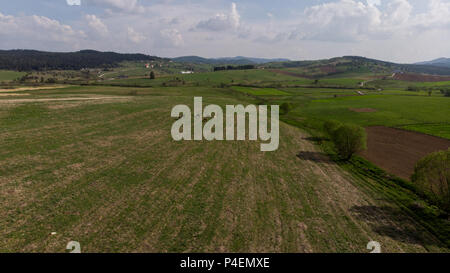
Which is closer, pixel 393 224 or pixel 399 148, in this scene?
pixel 393 224

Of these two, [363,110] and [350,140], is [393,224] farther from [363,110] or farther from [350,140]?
[363,110]

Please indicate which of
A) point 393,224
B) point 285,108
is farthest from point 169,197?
point 285,108

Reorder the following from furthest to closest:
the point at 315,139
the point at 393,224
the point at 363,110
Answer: the point at 363,110
the point at 315,139
the point at 393,224

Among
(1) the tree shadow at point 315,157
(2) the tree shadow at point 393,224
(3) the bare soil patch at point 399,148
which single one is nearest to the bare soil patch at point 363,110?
(3) the bare soil patch at point 399,148

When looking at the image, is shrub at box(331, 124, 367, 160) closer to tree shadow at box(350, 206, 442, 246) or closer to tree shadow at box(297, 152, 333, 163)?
tree shadow at box(297, 152, 333, 163)

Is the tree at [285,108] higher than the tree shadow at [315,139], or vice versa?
the tree at [285,108]

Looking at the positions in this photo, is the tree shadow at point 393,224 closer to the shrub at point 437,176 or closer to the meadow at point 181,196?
the meadow at point 181,196
